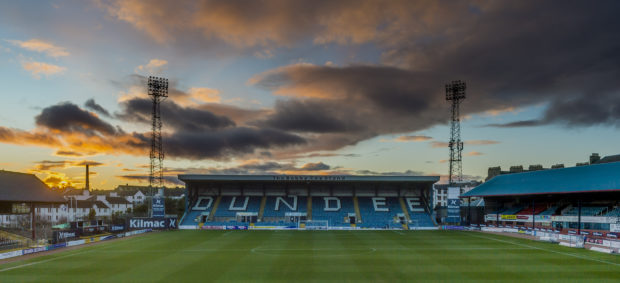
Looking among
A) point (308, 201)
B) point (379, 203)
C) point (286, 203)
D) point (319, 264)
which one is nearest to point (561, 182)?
point (379, 203)

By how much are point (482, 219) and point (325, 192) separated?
30.0 meters

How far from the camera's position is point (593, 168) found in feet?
169

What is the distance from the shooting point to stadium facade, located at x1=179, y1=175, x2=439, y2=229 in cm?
6675

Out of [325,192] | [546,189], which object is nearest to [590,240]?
[546,189]

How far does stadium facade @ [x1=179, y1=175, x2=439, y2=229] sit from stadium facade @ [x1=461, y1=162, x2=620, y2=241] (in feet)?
37.7

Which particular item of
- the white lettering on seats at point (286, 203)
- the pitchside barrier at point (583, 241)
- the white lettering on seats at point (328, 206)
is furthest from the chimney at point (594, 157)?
the white lettering on seats at point (286, 203)

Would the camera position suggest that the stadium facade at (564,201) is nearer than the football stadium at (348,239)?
No

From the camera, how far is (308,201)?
7444 cm

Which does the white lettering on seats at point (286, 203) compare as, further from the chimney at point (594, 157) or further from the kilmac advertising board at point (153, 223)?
the chimney at point (594, 157)

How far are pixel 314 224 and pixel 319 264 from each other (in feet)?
127

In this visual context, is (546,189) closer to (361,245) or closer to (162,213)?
(361,245)

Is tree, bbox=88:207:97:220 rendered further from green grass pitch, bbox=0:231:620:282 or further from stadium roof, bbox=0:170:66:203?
green grass pitch, bbox=0:231:620:282

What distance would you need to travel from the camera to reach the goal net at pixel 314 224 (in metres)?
62.8

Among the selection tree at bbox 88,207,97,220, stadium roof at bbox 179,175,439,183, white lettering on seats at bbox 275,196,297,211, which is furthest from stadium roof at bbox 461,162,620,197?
tree at bbox 88,207,97,220
